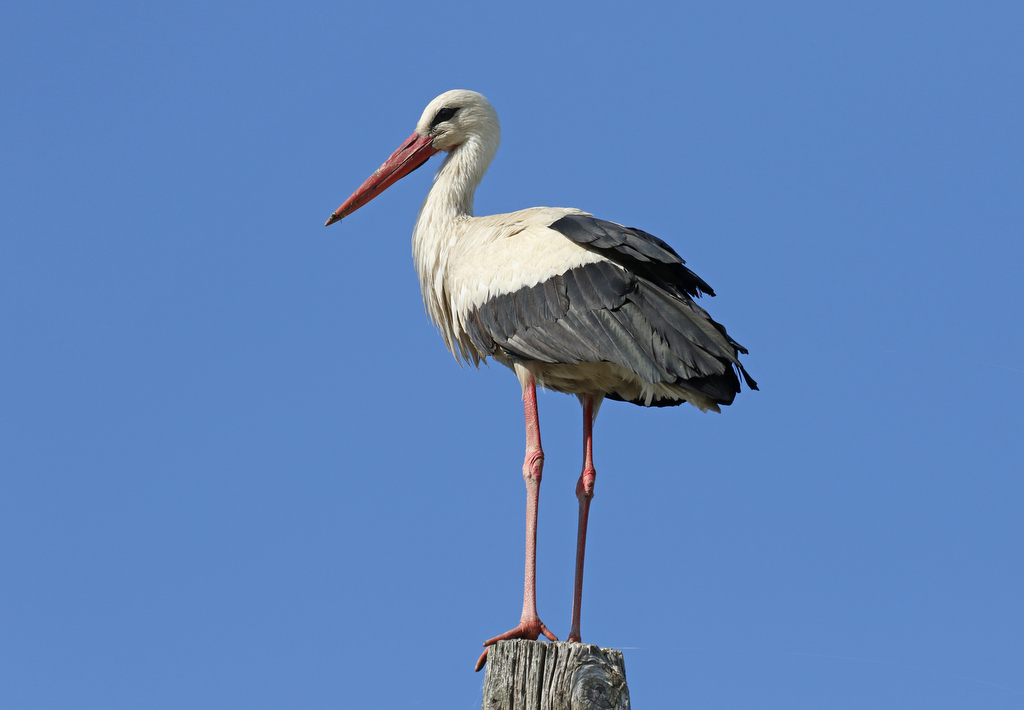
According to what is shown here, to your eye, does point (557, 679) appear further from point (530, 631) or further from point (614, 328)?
point (614, 328)

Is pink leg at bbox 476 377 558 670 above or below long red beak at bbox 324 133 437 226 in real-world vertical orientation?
below

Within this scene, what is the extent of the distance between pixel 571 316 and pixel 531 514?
43.4 inches

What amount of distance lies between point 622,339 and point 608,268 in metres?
0.44

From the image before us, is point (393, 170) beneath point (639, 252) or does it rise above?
above

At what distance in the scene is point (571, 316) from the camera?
5738 mm

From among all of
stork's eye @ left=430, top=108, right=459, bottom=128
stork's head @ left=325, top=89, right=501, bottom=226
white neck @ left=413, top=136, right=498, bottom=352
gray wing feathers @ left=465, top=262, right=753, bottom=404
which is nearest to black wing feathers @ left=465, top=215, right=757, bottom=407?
gray wing feathers @ left=465, top=262, right=753, bottom=404

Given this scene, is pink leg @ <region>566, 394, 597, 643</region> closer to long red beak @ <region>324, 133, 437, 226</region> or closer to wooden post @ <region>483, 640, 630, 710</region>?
wooden post @ <region>483, 640, 630, 710</region>

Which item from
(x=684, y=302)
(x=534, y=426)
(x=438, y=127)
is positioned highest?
(x=438, y=127)

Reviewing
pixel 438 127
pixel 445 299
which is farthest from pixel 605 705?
pixel 438 127

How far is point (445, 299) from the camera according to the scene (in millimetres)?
6527

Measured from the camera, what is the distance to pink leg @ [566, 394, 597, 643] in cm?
561

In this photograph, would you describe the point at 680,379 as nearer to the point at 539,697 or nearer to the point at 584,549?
the point at 584,549

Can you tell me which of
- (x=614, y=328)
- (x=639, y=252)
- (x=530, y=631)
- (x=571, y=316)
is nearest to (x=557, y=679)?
(x=530, y=631)

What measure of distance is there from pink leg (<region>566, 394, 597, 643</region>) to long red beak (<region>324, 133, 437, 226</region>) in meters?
2.10
